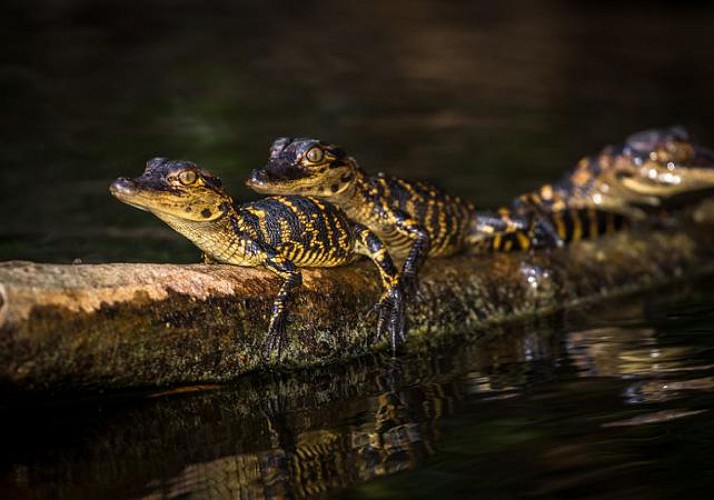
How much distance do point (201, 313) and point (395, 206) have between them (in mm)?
2151

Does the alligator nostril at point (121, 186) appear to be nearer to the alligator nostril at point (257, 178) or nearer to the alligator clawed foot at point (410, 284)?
the alligator nostril at point (257, 178)

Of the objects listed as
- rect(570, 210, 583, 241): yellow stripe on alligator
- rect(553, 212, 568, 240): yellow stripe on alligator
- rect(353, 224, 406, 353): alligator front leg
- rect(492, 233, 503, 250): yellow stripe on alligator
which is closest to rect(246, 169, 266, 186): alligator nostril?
rect(353, 224, 406, 353): alligator front leg

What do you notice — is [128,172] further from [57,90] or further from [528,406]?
[528,406]

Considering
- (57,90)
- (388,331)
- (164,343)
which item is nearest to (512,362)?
(388,331)

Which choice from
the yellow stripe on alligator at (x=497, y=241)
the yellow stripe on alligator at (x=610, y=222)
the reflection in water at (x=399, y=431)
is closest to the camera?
the reflection in water at (x=399, y=431)

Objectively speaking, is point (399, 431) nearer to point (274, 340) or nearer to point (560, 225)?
point (274, 340)

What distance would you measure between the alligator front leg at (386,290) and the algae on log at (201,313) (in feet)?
0.23

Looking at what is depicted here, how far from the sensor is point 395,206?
26.8ft

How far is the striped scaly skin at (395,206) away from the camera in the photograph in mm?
7461

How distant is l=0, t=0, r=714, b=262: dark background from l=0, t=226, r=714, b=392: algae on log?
2178mm

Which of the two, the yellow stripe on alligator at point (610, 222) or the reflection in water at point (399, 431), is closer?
the reflection in water at point (399, 431)

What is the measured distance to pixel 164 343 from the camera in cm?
625

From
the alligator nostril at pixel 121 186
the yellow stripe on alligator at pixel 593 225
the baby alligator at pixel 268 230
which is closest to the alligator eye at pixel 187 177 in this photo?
the baby alligator at pixel 268 230

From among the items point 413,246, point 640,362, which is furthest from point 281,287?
point 640,362
